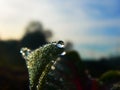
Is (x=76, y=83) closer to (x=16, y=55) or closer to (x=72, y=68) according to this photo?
(x=72, y=68)

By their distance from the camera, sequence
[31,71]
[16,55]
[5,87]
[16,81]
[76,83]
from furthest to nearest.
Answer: [16,55] < [16,81] < [5,87] < [76,83] < [31,71]

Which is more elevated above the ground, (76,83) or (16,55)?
(16,55)

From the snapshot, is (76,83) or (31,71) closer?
(31,71)

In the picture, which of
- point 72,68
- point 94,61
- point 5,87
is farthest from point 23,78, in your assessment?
point 72,68

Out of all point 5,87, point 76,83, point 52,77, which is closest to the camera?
point 52,77

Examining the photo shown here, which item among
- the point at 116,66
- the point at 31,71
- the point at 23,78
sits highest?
the point at 116,66

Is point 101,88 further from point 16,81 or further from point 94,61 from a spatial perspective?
point 94,61
